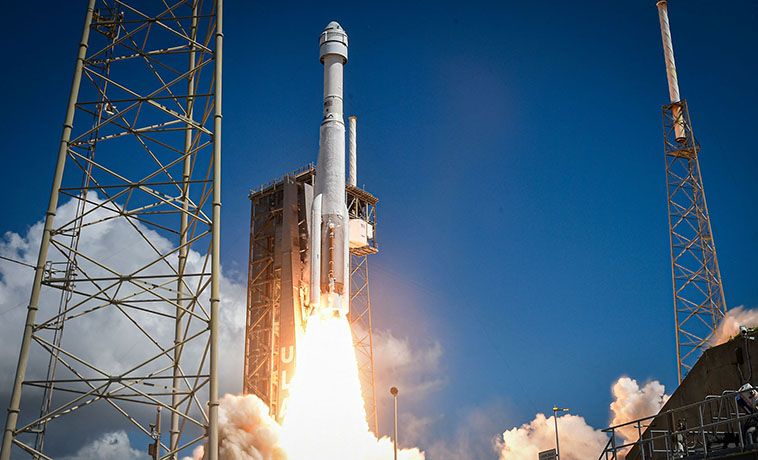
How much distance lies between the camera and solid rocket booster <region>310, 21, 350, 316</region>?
40.3 meters

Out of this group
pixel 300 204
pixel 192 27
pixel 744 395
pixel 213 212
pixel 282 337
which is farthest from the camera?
pixel 300 204

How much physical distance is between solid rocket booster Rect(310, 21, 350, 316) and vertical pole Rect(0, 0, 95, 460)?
59.7 ft

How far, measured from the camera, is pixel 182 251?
23953mm

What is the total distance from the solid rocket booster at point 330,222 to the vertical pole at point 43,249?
59.7 feet

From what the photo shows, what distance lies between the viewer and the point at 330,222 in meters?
40.9

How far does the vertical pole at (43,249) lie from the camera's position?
20391 millimetres

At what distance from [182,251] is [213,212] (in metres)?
2.08

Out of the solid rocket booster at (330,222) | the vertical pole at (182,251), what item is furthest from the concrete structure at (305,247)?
the vertical pole at (182,251)

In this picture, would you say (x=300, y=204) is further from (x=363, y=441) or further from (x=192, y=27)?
(x=192, y=27)

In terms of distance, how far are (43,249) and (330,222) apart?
1986 cm

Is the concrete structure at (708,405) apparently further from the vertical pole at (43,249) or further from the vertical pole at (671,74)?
the vertical pole at (671,74)

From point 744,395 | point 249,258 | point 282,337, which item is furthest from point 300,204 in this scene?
point 744,395

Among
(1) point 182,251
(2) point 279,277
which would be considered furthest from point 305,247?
(1) point 182,251

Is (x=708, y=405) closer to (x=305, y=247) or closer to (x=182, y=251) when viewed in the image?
(x=182, y=251)
